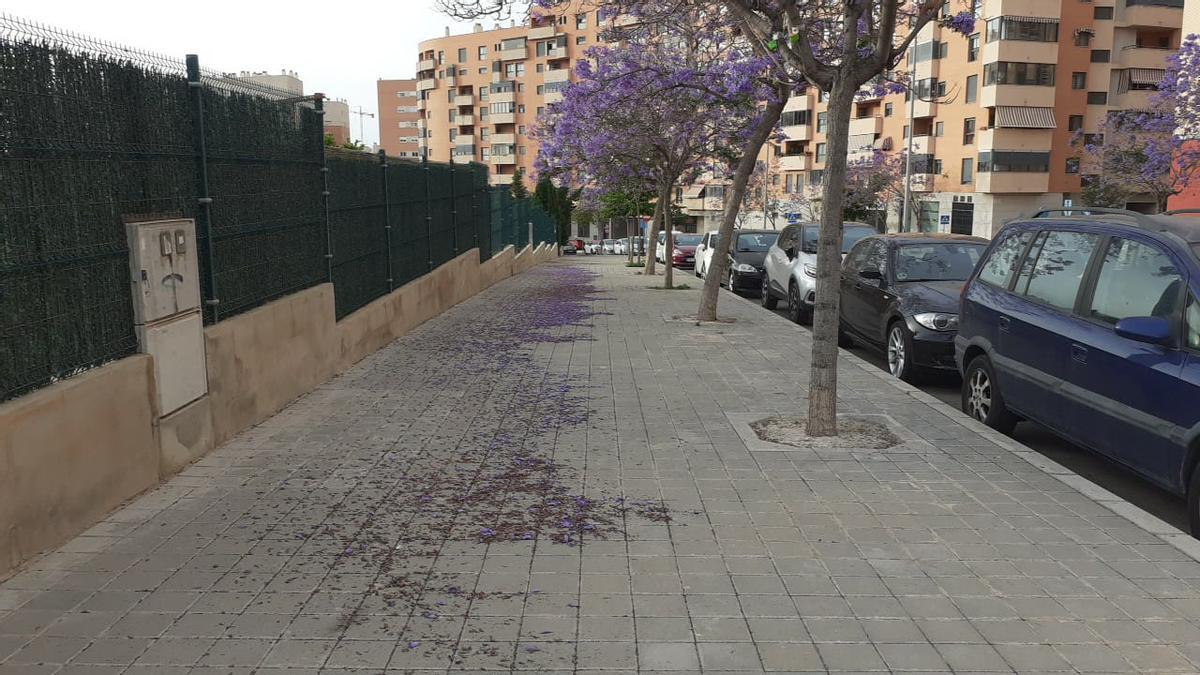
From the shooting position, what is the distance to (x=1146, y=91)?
49.9m

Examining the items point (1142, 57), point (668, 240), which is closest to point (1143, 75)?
point (1142, 57)

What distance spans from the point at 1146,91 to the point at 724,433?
53655 mm

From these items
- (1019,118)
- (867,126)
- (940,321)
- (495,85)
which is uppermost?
(495,85)

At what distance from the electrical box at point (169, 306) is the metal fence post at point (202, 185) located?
297 millimetres

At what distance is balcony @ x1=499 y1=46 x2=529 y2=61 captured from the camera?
91.0m

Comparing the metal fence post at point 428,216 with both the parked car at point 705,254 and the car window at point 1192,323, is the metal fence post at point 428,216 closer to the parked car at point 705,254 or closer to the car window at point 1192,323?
the car window at point 1192,323

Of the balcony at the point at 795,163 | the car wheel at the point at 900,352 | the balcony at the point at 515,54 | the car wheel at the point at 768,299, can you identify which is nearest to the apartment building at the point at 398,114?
the balcony at the point at 515,54

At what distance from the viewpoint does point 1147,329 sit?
207 inches

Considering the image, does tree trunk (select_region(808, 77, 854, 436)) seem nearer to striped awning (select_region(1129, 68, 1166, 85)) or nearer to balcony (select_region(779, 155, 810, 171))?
striped awning (select_region(1129, 68, 1166, 85))

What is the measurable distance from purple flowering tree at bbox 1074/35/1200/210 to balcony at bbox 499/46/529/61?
56.3 meters

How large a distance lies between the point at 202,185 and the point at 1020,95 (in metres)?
50.3

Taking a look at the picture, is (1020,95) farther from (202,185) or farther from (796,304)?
(202,185)

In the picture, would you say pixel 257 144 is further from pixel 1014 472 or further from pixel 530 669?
pixel 1014 472

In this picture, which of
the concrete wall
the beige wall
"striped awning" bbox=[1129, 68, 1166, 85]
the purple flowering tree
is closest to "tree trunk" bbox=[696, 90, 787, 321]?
the concrete wall
